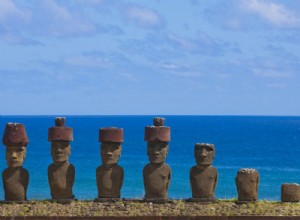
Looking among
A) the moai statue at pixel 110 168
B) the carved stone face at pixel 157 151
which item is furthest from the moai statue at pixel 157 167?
the moai statue at pixel 110 168

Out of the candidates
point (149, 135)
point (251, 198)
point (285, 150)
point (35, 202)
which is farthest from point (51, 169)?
point (285, 150)

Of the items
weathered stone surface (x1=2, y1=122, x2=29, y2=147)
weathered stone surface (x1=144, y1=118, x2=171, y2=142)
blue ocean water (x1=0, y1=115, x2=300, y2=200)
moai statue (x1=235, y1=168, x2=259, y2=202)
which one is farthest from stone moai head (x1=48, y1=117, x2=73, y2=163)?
blue ocean water (x1=0, y1=115, x2=300, y2=200)

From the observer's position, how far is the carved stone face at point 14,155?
20625mm

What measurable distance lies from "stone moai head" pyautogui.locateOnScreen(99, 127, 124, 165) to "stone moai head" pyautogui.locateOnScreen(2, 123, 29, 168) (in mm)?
1742

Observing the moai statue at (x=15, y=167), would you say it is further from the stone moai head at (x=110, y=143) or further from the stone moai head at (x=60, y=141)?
the stone moai head at (x=110, y=143)

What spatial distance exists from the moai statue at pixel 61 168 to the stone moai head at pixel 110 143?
0.75 meters

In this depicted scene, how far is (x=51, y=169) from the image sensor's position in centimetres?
Answer: 2072

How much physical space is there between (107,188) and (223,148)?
64561 mm

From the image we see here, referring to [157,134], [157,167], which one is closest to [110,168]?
[157,167]

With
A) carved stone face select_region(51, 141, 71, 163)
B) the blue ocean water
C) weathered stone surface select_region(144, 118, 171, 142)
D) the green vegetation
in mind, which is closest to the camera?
the green vegetation

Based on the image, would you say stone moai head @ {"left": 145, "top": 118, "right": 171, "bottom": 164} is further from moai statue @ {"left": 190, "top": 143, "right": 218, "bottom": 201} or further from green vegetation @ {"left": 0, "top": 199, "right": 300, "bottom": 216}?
green vegetation @ {"left": 0, "top": 199, "right": 300, "bottom": 216}

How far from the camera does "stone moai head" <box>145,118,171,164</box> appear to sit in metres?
20.6

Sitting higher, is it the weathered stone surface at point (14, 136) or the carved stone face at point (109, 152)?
the weathered stone surface at point (14, 136)

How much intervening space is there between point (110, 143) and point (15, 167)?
219 cm
